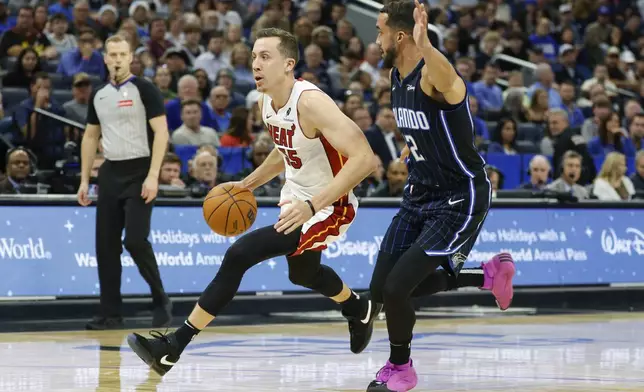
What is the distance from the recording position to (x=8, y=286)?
1067cm

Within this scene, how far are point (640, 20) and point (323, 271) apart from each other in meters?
19.1

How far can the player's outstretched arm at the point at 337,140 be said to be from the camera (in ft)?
20.9

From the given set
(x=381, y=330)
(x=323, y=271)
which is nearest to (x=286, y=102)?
(x=323, y=271)

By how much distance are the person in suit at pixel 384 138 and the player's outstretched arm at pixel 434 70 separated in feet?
26.0

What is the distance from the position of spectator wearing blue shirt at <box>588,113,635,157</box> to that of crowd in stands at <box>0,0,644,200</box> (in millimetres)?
20

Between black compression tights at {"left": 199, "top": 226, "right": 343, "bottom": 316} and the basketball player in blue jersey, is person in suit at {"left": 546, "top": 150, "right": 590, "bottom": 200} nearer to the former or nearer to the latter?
the basketball player in blue jersey

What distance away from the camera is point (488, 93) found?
1869cm

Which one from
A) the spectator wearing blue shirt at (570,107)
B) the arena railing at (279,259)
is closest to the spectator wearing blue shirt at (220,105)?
the arena railing at (279,259)

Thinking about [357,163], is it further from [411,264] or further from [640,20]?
[640,20]

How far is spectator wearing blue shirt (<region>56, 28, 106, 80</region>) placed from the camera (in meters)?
15.5

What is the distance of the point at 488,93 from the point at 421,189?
12.2 m

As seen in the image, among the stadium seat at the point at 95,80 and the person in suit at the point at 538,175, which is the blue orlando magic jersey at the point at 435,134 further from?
the stadium seat at the point at 95,80

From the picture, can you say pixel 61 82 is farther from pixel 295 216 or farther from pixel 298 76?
pixel 295 216

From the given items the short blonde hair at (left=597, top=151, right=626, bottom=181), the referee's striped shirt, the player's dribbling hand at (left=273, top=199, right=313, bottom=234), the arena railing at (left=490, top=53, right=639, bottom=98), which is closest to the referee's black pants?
the referee's striped shirt
